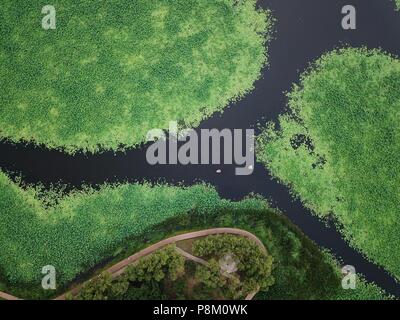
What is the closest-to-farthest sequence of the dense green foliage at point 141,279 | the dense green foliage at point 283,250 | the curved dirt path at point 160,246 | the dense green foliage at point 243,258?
1. the dense green foliage at point 141,279
2. the dense green foliage at point 243,258
3. the curved dirt path at point 160,246
4. the dense green foliage at point 283,250

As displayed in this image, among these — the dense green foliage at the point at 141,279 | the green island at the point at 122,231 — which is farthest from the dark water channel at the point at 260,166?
the dense green foliage at the point at 141,279

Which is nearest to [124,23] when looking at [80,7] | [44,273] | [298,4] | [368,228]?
[80,7]

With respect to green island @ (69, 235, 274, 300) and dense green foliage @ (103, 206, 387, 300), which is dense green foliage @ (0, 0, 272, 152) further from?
green island @ (69, 235, 274, 300)

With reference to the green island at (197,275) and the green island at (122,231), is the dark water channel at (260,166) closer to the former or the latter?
the green island at (122,231)

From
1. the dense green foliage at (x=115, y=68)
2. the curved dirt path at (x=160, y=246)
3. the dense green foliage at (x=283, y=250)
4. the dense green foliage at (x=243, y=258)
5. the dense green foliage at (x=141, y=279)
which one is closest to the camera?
the dense green foliage at (x=141, y=279)
